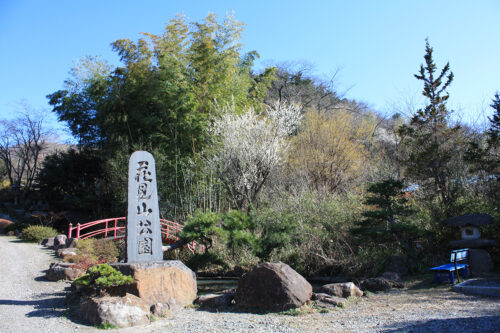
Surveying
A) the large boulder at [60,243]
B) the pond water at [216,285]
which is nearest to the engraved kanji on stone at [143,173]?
the pond water at [216,285]

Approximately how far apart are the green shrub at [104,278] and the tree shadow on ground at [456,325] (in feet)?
11.0

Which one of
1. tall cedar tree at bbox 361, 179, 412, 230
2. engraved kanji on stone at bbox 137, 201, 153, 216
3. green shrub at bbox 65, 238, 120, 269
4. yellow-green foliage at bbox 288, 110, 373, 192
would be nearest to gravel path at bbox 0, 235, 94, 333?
green shrub at bbox 65, 238, 120, 269

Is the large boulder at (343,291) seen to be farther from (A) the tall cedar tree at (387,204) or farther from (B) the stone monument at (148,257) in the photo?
(B) the stone monument at (148,257)

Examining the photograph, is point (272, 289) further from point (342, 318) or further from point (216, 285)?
point (216, 285)

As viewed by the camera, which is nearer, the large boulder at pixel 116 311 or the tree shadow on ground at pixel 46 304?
the large boulder at pixel 116 311

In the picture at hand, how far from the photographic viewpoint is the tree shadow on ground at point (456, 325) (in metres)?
3.35

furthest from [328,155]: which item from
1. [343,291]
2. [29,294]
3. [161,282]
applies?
[29,294]

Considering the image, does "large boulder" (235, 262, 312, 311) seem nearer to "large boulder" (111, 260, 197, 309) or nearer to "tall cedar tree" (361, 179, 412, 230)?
"large boulder" (111, 260, 197, 309)

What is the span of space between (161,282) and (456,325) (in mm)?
3757

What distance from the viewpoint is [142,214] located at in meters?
5.83

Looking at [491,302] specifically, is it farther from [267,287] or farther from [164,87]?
[164,87]

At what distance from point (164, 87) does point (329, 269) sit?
732 centimetres

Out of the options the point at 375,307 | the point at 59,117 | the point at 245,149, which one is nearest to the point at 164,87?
the point at 245,149

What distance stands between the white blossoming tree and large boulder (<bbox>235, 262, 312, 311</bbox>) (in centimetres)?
509
